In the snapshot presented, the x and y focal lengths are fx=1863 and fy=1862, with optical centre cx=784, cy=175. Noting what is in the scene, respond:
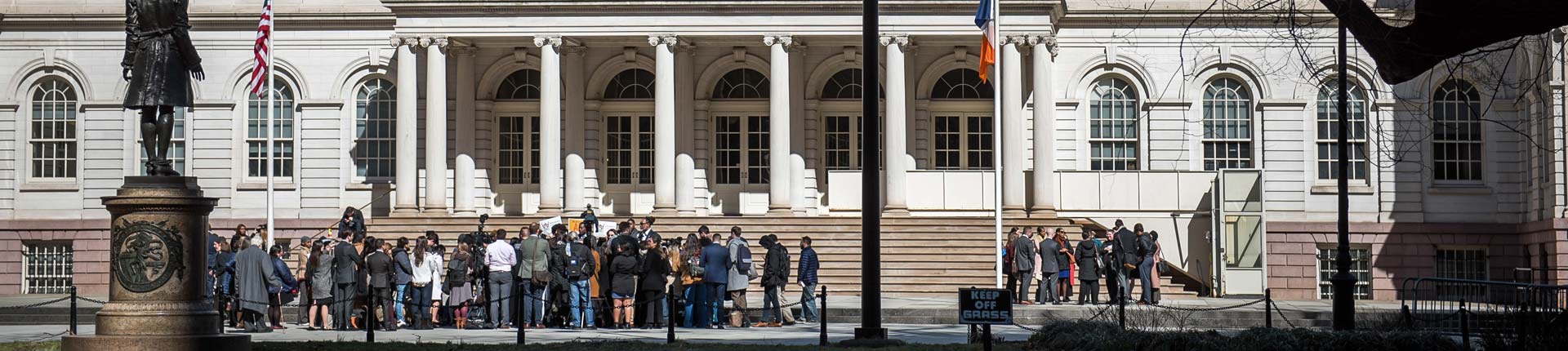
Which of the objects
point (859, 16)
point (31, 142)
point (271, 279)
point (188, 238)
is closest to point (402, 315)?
point (271, 279)

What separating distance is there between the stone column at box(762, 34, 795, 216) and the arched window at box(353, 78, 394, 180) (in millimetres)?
9769

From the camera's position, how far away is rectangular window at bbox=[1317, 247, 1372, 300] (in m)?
43.5

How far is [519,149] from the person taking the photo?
44.8 meters

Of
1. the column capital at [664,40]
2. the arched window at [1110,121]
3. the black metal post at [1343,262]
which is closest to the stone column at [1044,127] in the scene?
the arched window at [1110,121]

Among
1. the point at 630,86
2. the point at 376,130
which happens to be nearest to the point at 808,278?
the point at 630,86

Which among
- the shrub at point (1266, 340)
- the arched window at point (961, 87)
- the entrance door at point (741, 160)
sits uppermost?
the arched window at point (961, 87)

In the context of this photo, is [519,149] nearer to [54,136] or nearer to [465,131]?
[465,131]

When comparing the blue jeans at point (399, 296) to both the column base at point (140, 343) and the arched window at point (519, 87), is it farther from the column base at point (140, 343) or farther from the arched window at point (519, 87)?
the arched window at point (519, 87)

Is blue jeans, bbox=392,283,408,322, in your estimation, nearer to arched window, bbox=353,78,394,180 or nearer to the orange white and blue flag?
the orange white and blue flag

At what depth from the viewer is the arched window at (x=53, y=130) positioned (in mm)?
45312

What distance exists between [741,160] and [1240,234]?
12.3m

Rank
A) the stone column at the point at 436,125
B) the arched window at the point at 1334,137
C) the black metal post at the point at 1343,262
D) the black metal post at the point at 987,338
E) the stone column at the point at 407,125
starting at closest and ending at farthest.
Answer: the black metal post at the point at 987,338 < the black metal post at the point at 1343,262 < the stone column at the point at 436,125 < the stone column at the point at 407,125 < the arched window at the point at 1334,137

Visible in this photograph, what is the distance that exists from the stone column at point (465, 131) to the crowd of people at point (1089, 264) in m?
14.9

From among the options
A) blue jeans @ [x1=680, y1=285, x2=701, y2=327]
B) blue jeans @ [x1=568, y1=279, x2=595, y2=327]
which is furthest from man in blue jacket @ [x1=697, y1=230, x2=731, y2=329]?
blue jeans @ [x1=568, y1=279, x2=595, y2=327]
